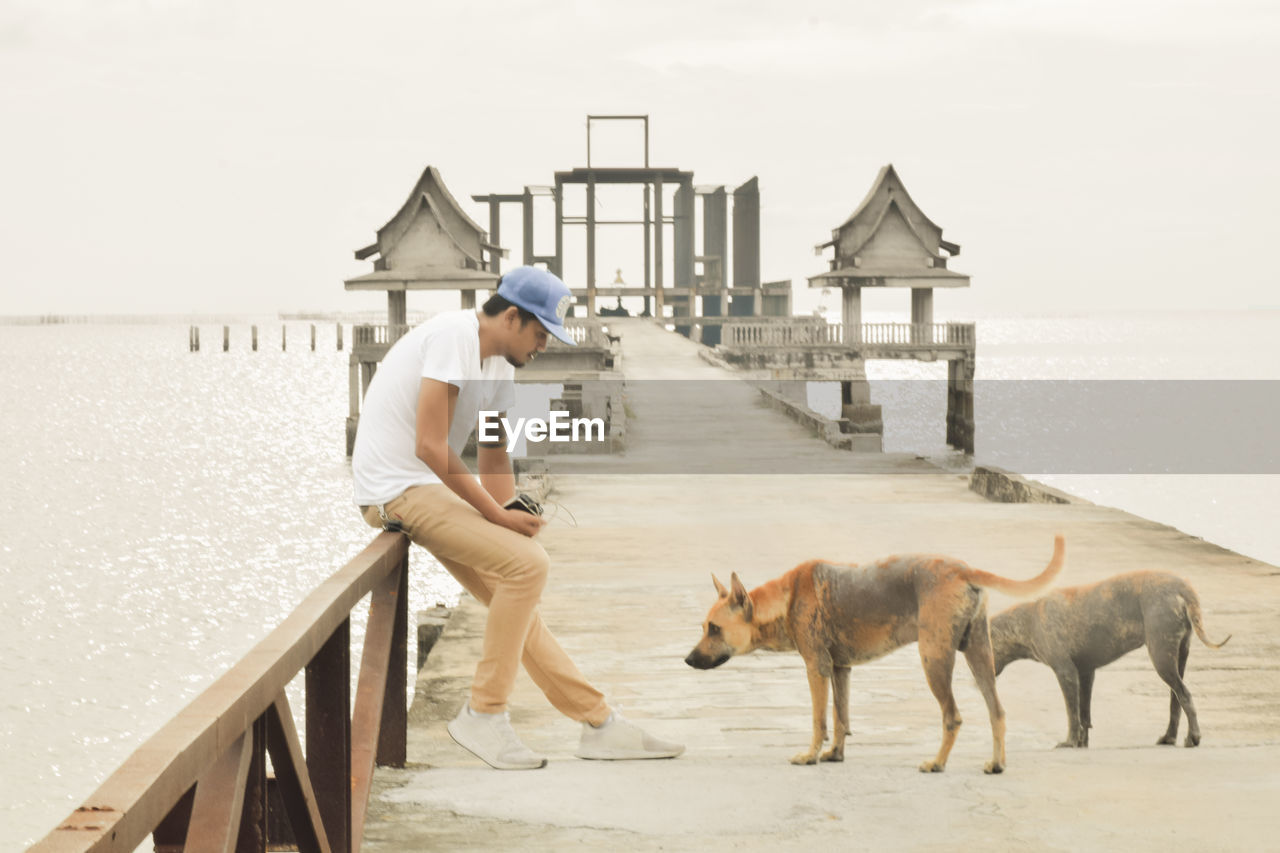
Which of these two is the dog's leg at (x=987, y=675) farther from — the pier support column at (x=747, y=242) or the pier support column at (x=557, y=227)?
the pier support column at (x=747, y=242)

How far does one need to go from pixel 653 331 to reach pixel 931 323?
12.1 metres

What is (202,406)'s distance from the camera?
8244 cm

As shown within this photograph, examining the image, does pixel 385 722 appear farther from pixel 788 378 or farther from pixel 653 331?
pixel 653 331

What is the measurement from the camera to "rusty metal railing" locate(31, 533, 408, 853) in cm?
242

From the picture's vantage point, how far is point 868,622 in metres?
5.42

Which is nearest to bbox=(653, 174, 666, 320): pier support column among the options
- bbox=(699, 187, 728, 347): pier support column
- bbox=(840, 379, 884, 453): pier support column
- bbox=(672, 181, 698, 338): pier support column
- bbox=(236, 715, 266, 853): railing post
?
bbox=(672, 181, 698, 338): pier support column

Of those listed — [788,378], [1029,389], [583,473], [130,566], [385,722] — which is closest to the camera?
[385,722]

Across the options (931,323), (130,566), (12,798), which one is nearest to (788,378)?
(931,323)

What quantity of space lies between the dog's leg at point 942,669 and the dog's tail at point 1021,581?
0.65 feet

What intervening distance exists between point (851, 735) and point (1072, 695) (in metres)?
1.17

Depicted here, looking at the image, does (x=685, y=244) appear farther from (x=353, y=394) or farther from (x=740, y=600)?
(x=740, y=600)

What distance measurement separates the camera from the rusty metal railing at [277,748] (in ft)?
7.93

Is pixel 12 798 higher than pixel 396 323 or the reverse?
the reverse

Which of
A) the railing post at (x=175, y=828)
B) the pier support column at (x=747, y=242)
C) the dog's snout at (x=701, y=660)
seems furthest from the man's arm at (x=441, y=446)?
the pier support column at (x=747, y=242)
